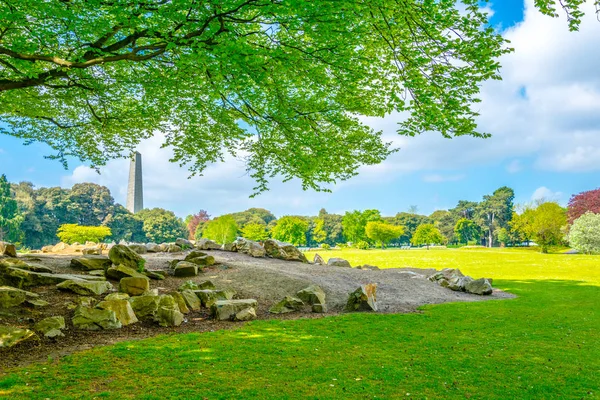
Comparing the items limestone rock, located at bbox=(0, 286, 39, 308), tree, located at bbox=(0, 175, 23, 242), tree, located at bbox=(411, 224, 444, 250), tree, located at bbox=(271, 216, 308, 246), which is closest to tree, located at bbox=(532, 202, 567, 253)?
tree, located at bbox=(411, 224, 444, 250)

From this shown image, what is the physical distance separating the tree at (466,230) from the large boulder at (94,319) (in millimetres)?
87876

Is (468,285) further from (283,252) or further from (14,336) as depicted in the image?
(14,336)

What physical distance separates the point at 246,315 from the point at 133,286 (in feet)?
10.5

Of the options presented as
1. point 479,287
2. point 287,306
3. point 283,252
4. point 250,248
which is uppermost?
point 250,248

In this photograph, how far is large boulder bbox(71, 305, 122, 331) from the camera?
24.1ft

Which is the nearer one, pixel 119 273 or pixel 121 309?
pixel 121 309

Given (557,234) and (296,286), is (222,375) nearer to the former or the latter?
(296,286)

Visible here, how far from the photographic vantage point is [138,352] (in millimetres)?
5961

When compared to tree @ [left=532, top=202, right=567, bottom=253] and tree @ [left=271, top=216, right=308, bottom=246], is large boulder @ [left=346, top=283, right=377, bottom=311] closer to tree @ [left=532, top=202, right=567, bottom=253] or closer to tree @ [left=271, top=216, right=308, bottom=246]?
tree @ [left=271, top=216, right=308, bottom=246]

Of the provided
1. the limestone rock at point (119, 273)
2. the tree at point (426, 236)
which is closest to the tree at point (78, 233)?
the limestone rock at point (119, 273)

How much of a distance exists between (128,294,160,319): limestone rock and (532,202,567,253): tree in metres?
52.4

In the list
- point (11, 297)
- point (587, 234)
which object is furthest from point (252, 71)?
point (587, 234)

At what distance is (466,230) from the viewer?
87.6m

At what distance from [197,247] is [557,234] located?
162 feet
